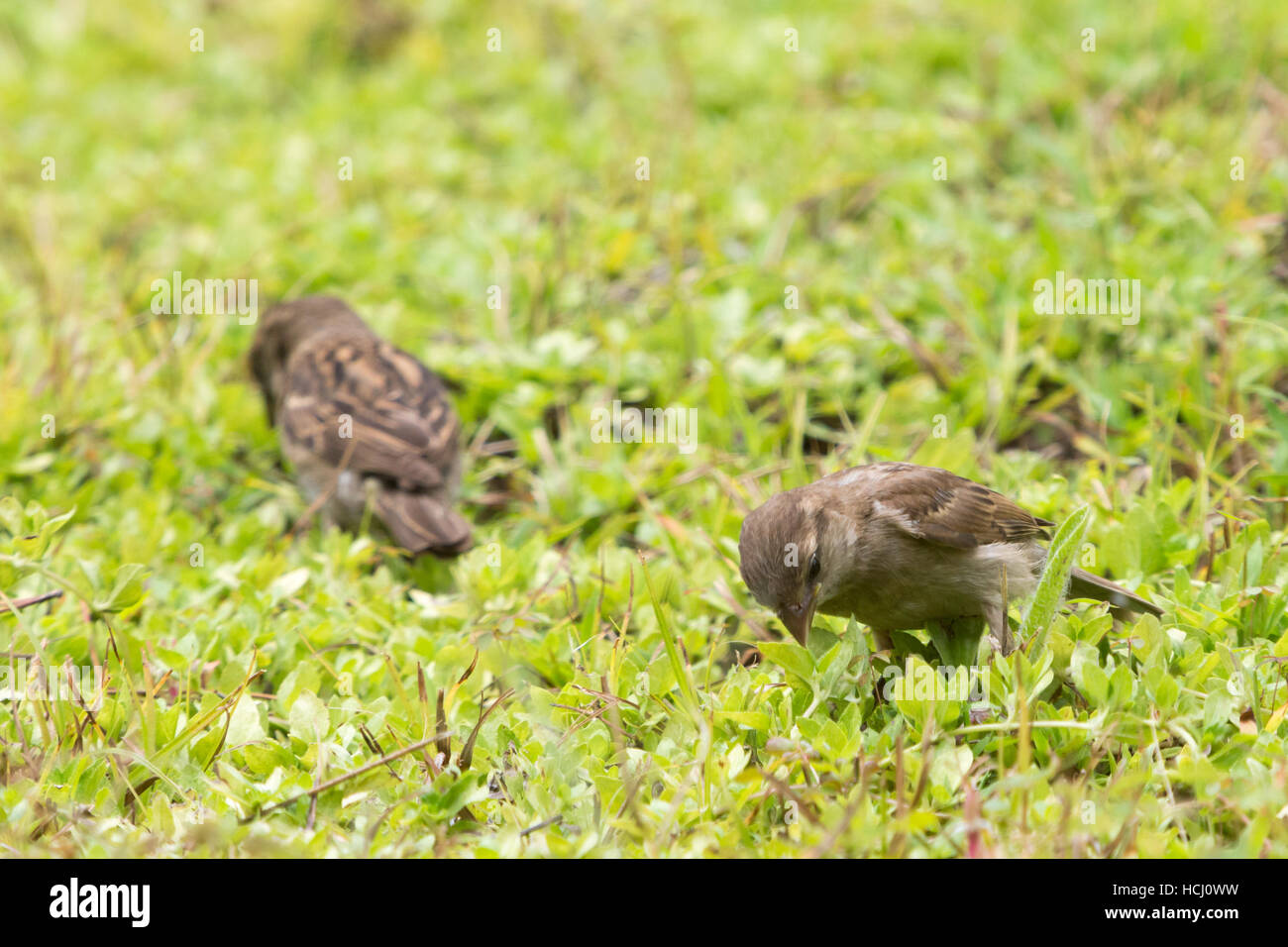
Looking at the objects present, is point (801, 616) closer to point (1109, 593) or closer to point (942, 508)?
point (942, 508)

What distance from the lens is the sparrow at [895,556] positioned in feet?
12.0

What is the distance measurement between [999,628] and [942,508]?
372 mm

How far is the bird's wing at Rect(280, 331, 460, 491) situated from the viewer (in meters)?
5.69

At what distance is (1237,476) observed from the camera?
4633 mm

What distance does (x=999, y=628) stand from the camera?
380cm

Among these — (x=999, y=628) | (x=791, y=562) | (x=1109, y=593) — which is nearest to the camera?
(x=791, y=562)

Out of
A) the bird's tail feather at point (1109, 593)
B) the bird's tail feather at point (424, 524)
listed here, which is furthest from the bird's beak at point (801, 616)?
the bird's tail feather at point (424, 524)

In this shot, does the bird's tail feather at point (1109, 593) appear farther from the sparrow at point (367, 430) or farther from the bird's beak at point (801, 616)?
the sparrow at point (367, 430)

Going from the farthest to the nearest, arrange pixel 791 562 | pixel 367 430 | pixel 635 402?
pixel 635 402
pixel 367 430
pixel 791 562

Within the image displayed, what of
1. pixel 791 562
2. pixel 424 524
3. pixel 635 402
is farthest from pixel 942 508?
pixel 635 402

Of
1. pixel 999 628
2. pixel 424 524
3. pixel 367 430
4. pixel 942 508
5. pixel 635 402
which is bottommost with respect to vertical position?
pixel 999 628
